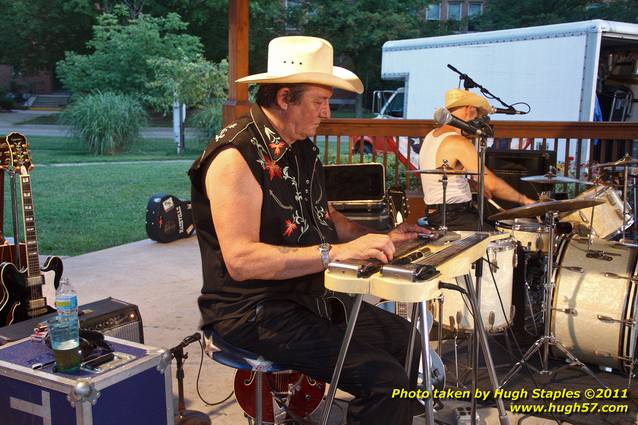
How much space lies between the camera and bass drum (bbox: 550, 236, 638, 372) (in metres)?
3.82

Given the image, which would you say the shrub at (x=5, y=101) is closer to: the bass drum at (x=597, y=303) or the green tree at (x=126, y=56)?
the green tree at (x=126, y=56)

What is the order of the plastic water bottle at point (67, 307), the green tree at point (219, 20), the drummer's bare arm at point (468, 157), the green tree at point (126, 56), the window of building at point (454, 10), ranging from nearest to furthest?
the plastic water bottle at point (67, 307)
the drummer's bare arm at point (468, 157)
the green tree at point (126, 56)
the green tree at point (219, 20)
the window of building at point (454, 10)

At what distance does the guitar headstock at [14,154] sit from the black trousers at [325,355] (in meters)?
1.85

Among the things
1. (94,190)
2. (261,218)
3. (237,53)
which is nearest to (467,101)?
(237,53)

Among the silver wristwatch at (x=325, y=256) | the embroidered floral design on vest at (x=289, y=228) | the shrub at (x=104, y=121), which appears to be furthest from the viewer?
the shrub at (x=104, y=121)

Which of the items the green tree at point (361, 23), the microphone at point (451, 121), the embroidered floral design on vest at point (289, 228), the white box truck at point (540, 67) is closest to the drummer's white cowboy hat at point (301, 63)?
the microphone at point (451, 121)

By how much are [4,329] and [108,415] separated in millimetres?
885

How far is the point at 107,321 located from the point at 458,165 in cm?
269

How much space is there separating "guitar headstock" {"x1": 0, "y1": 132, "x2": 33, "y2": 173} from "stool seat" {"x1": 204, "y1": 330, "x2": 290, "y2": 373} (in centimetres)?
186

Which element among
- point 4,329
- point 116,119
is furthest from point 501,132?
point 116,119

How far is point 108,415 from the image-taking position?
94.0 inches

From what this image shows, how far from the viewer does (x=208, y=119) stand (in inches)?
680

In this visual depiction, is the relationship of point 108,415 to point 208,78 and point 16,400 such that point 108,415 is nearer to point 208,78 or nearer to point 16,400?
point 16,400

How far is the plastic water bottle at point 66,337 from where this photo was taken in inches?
94.7
